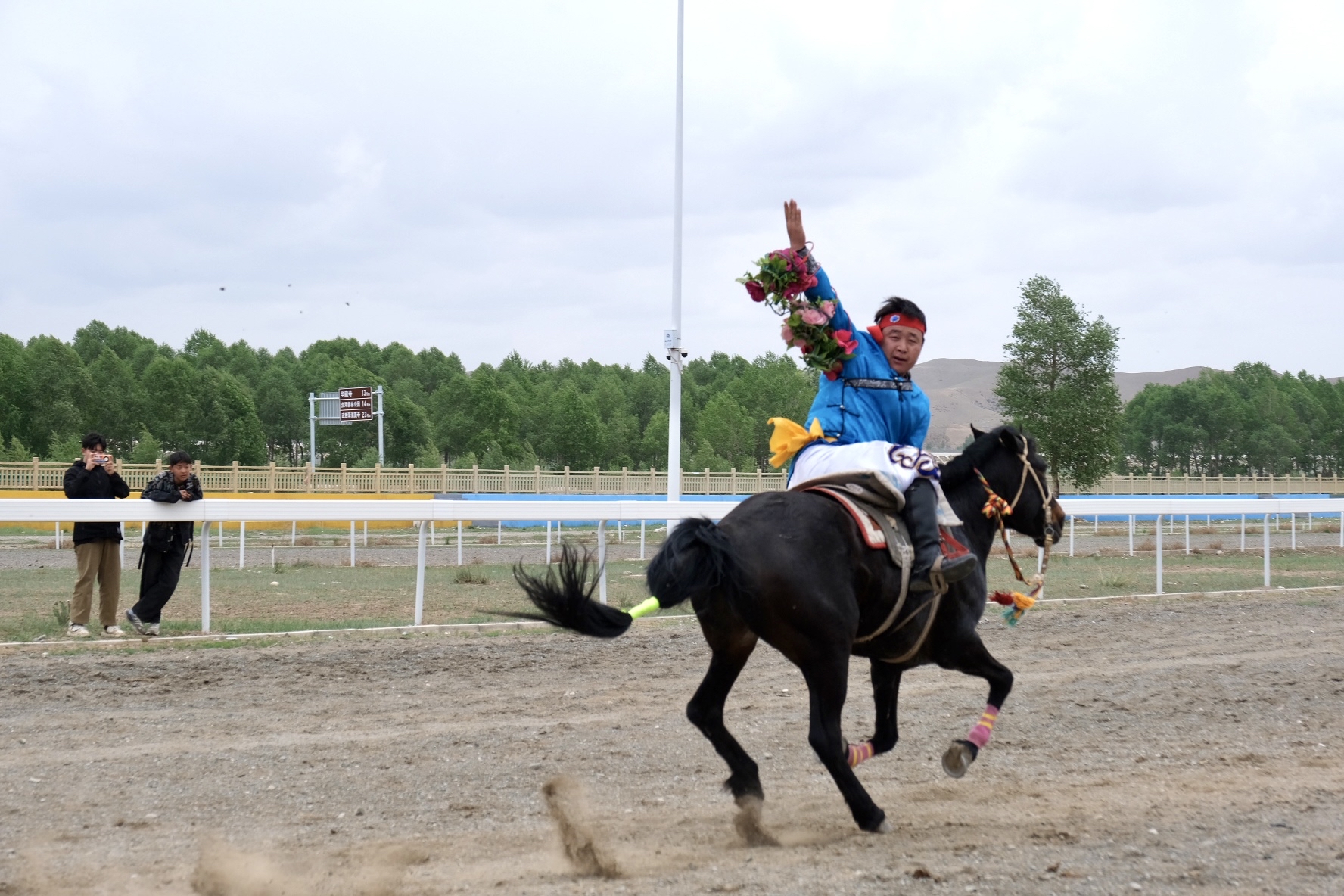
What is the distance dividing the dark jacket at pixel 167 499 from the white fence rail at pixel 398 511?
10 centimetres

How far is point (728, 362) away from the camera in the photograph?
13150 centimetres

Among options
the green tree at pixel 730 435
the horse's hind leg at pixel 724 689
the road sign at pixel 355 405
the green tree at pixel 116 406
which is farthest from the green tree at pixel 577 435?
the horse's hind leg at pixel 724 689

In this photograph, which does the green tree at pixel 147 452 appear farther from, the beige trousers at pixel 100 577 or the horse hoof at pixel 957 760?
the horse hoof at pixel 957 760

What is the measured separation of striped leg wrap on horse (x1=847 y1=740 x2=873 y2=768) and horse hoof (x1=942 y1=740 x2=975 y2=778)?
364mm

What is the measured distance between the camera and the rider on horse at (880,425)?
223 inches

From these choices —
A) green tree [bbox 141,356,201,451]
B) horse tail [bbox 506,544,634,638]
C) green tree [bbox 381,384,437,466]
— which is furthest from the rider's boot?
green tree [bbox 381,384,437,466]

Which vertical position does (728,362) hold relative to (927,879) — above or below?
above

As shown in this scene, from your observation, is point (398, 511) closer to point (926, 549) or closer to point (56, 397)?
point (926, 549)

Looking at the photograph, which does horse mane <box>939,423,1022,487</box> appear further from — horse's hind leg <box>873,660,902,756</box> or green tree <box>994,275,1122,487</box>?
green tree <box>994,275,1122,487</box>

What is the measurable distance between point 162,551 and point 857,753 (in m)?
8.15

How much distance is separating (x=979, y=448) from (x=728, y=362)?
125324 mm

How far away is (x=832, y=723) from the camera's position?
5184 mm

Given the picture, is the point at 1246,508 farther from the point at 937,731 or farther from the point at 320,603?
the point at 320,603

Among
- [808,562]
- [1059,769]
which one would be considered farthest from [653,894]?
[1059,769]
